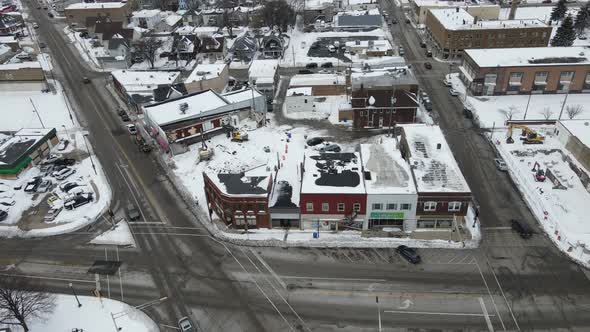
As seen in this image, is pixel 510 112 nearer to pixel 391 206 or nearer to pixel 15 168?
pixel 391 206

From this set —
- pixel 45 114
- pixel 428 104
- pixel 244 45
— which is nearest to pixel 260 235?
pixel 428 104

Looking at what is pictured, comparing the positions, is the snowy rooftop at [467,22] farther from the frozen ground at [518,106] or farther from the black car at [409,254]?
the black car at [409,254]

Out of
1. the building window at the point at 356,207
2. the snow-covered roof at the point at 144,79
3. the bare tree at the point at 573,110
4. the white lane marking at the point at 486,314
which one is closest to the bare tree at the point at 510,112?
the bare tree at the point at 573,110

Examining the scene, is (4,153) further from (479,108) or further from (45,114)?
(479,108)

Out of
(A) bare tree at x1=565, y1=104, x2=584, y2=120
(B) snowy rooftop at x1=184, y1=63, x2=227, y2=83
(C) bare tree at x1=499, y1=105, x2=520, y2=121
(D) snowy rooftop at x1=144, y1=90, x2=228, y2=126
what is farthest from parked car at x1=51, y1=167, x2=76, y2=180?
(A) bare tree at x1=565, y1=104, x2=584, y2=120

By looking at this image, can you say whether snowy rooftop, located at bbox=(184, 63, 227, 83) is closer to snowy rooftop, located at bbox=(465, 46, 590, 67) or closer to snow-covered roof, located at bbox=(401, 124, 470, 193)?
snow-covered roof, located at bbox=(401, 124, 470, 193)
